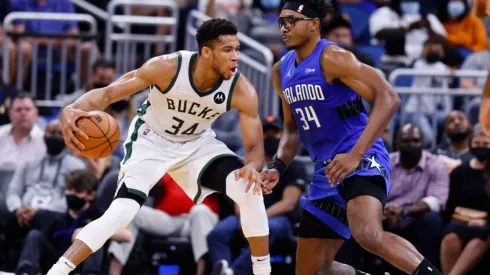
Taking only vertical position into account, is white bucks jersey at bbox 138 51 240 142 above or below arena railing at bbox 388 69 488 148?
above

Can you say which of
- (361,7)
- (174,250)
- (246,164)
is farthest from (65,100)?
(246,164)

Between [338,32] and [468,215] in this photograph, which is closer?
[468,215]

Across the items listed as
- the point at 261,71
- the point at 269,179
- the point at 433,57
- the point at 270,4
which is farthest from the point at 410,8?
the point at 269,179

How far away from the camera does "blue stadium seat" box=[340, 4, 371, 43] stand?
560 inches

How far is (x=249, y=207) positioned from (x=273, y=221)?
2.61 metres

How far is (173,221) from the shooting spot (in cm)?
1073

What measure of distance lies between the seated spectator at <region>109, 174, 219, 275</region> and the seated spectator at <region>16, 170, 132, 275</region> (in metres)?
0.15

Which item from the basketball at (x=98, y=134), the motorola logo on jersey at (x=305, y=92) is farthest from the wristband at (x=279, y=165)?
the basketball at (x=98, y=134)

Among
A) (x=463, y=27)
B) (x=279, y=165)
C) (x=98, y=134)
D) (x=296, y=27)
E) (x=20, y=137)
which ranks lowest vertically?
(x=20, y=137)

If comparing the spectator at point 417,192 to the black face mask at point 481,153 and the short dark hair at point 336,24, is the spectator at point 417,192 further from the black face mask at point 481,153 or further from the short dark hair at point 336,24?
the short dark hair at point 336,24

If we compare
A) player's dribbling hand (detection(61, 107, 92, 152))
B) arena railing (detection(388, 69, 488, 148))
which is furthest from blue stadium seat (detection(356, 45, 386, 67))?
player's dribbling hand (detection(61, 107, 92, 152))

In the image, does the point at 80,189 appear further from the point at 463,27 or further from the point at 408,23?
the point at 463,27

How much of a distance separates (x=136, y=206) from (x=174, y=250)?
2.95 m

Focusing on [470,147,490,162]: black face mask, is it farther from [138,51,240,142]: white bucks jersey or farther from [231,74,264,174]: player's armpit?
[138,51,240,142]: white bucks jersey
